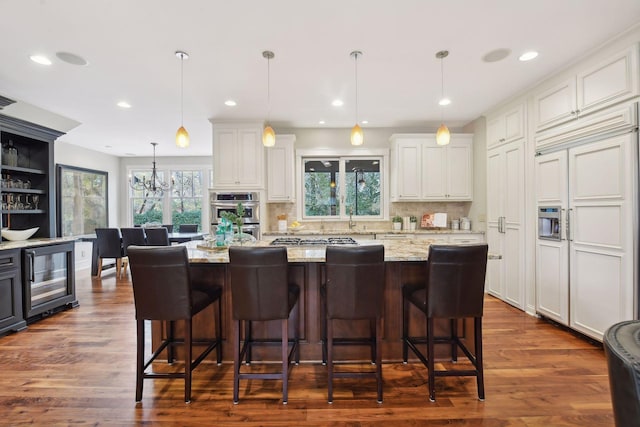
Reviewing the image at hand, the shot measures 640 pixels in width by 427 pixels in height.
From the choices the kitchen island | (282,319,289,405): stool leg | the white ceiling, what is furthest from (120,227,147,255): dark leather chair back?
(282,319,289,405): stool leg

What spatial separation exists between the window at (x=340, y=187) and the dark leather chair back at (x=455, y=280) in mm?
3356

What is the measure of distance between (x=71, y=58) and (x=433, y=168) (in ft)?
15.6

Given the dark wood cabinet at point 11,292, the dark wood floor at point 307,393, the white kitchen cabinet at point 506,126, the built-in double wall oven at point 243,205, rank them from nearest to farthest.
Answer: the dark wood floor at point 307,393
the dark wood cabinet at point 11,292
the white kitchen cabinet at point 506,126
the built-in double wall oven at point 243,205

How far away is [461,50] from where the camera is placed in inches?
106

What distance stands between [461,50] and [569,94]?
1.25m

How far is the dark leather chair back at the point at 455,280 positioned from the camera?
1913 millimetres

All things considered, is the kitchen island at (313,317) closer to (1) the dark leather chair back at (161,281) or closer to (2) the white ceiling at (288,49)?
(1) the dark leather chair back at (161,281)

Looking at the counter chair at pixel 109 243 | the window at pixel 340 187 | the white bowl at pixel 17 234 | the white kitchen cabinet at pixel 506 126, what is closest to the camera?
the white bowl at pixel 17 234

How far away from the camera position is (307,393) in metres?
2.06

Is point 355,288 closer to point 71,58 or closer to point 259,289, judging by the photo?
point 259,289

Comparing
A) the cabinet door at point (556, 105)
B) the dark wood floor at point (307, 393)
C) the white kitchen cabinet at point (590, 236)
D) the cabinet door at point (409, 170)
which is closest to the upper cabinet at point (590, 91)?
the cabinet door at point (556, 105)

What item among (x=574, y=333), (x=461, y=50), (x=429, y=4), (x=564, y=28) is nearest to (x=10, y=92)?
(x=429, y=4)

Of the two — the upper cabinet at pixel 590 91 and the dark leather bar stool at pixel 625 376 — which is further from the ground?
the upper cabinet at pixel 590 91

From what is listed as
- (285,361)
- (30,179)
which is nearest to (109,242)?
(30,179)
